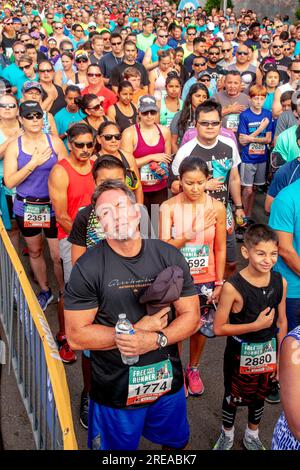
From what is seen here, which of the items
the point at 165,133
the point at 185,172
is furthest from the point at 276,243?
the point at 165,133

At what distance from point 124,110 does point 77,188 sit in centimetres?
241

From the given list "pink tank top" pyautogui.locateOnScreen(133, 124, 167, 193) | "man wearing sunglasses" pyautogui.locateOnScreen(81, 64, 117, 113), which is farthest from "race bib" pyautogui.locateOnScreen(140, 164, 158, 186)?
"man wearing sunglasses" pyautogui.locateOnScreen(81, 64, 117, 113)

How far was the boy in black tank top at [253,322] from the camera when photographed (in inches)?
119

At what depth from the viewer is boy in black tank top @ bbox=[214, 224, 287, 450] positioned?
3.02 metres

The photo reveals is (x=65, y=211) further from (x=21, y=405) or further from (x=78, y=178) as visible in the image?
(x=21, y=405)

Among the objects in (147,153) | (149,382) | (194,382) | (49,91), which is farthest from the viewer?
(49,91)

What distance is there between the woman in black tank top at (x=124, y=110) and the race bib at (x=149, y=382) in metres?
3.93

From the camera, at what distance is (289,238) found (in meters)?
3.28

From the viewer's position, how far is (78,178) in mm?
4027

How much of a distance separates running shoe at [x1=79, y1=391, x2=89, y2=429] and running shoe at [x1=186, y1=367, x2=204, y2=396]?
0.82 meters

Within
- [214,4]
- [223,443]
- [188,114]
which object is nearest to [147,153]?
[188,114]

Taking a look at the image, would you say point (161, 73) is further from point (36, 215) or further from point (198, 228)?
point (198, 228)

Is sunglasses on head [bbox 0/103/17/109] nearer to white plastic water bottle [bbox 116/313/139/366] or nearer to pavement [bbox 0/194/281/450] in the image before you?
pavement [bbox 0/194/281/450]

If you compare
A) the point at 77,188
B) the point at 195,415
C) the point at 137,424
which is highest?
the point at 77,188
